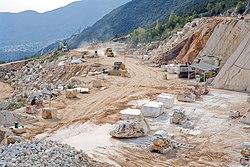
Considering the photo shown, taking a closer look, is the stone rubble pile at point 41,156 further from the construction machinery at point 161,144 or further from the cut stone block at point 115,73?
the cut stone block at point 115,73

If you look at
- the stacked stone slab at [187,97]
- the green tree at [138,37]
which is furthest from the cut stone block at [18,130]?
the green tree at [138,37]

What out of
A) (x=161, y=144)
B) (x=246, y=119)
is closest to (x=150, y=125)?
(x=161, y=144)

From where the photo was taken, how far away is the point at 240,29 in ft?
104

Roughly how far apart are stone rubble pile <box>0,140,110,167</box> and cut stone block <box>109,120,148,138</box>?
15.3 ft

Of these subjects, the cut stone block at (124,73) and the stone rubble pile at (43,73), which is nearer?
the cut stone block at (124,73)

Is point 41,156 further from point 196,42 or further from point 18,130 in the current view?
point 196,42

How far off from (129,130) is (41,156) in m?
6.12

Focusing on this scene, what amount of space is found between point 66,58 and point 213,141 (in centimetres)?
3280

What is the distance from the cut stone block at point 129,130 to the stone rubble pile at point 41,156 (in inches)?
183

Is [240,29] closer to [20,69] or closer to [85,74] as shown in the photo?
[85,74]

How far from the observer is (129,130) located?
16.5 m

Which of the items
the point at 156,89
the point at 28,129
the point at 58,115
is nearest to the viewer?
the point at 28,129

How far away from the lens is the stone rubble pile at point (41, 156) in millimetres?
10445

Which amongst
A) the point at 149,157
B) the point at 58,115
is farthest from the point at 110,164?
the point at 58,115
